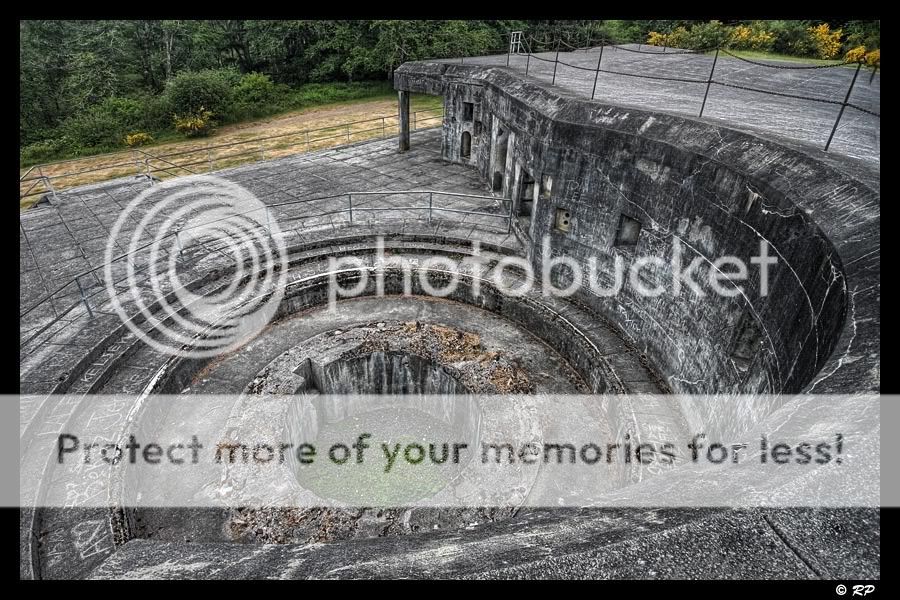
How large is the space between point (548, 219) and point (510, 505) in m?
5.27

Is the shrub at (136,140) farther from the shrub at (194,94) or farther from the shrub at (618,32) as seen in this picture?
the shrub at (618,32)

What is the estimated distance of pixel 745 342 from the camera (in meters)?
5.89

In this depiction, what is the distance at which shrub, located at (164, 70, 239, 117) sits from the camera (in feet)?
75.5

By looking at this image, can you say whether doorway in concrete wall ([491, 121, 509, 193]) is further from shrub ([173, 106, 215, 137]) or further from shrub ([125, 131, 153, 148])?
shrub ([125, 131, 153, 148])

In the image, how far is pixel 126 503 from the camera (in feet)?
19.6

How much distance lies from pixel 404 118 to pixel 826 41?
13.8m

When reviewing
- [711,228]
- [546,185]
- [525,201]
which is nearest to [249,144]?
[525,201]

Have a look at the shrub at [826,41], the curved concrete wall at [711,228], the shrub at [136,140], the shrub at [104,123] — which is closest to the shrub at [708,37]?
the shrub at [826,41]

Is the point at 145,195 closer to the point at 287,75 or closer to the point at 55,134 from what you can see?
the point at 55,134

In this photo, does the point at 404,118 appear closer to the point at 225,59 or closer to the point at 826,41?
the point at 826,41

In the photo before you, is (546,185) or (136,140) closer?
(546,185)

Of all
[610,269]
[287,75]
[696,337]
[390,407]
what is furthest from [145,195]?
[287,75]

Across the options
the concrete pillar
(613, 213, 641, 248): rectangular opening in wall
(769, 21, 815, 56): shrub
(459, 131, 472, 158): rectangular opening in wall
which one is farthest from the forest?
(613, 213, 641, 248): rectangular opening in wall

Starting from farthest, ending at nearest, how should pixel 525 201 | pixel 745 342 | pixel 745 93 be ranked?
pixel 525 201 → pixel 745 93 → pixel 745 342
